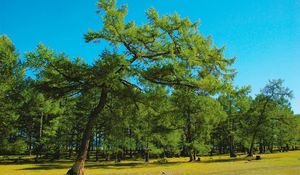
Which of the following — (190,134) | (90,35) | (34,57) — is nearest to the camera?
(34,57)

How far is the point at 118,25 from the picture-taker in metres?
24.6

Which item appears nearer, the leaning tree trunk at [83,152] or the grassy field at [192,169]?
the leaning tree trunk at [83,152]

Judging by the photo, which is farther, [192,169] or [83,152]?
[192,169]

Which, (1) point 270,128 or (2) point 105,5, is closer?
(2) point 105,5

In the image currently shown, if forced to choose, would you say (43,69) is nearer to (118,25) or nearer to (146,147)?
(118,25)

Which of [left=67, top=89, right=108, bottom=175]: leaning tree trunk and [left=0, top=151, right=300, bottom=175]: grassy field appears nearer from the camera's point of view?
[left=67, top=89, right=108, bottom=175]: leaning tree trunk

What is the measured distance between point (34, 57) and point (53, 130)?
35697 millimetres

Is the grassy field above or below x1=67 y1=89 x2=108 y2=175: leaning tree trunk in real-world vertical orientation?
below

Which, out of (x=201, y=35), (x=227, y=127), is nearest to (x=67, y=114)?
(x=227, y=127)

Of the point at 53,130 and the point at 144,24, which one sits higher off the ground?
the point at 144,24

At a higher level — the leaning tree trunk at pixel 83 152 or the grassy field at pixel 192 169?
the leaning tree trunk at pixel 83 152

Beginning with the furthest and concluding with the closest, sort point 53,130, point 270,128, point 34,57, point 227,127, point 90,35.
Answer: point 227,127, point 270,128, point 53,130, point 90,35, point 34,57

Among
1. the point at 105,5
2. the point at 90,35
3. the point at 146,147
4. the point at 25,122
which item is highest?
the point at 105,5

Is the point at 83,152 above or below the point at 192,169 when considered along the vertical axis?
above
